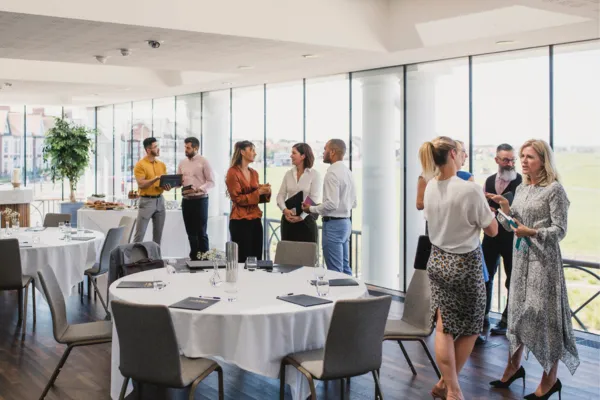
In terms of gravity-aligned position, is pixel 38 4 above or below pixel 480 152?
above

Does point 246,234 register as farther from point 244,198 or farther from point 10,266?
point 10,266

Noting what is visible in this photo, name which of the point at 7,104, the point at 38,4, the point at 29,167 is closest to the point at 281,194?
the point at 38,4

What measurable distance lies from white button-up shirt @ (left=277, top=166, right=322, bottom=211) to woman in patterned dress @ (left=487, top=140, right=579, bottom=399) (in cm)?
256

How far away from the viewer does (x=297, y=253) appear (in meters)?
5.52

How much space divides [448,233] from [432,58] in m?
3.79

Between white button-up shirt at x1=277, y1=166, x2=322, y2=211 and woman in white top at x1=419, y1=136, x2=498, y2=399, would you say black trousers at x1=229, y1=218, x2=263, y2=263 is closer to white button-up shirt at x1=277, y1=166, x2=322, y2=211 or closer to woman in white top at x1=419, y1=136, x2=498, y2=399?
white button-up shirt at x1=277, y1=166, x2=322, y2=211

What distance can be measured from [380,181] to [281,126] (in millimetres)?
2340

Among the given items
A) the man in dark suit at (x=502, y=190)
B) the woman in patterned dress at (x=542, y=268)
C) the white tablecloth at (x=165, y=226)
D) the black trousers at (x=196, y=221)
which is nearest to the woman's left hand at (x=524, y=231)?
the woman in patterned dress at (x=542, y=268)

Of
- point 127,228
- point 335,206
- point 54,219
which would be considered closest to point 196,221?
point 127,228

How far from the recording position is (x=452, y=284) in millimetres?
3863

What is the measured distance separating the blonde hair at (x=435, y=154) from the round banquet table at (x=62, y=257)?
13.4 feet

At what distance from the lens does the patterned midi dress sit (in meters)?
3.96

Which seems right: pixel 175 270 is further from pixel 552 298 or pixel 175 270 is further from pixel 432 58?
pixel 432 58

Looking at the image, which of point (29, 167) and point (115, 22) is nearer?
point (115, 22)
